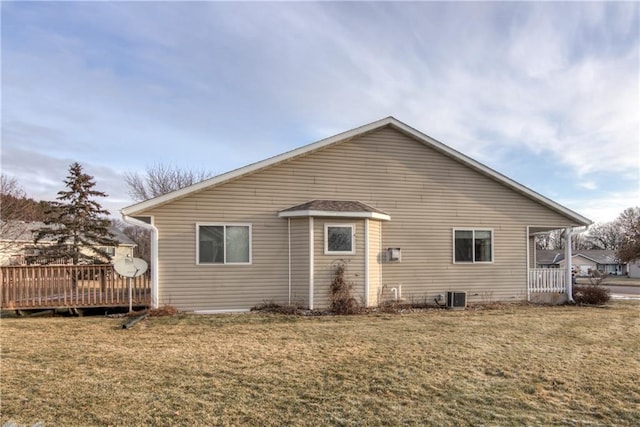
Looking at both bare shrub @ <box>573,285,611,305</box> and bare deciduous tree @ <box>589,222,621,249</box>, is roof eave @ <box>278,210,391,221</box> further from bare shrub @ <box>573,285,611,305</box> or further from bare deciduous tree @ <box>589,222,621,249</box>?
bare deciduous tree @ <box>589,222,621,249</box>

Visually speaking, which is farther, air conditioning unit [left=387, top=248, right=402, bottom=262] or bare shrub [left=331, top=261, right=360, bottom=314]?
air conditioning unit [left=387, top=248, right=402, bottom=262]

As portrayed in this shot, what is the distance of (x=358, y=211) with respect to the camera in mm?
10914

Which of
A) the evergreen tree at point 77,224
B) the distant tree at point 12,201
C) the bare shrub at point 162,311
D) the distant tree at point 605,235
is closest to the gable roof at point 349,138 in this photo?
the bare shrub at point 162,311

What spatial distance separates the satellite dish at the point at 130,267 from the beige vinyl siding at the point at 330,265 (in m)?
4.59

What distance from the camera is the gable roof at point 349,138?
10367 millimetres

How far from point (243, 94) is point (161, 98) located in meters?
3.20

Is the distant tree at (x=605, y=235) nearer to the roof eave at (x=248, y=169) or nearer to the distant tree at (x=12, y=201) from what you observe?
the roof eave at (x=248, y=169)

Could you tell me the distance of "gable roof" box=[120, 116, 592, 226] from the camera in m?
A: 10.4

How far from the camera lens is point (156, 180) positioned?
106 ft

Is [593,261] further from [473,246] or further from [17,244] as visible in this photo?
[17,244]

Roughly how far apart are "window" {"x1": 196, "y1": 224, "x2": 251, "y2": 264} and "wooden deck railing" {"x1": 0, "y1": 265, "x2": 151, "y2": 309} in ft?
5.98

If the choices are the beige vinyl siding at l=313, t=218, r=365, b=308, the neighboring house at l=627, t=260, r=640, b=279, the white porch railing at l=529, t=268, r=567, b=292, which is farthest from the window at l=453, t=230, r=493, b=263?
the neighboring house at l=627, t=260, r=640, b=279

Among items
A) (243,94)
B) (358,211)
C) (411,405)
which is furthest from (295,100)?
(411,405)

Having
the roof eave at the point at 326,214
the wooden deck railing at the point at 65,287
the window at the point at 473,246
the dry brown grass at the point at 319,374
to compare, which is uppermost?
the roof eave at the point at 326,214
